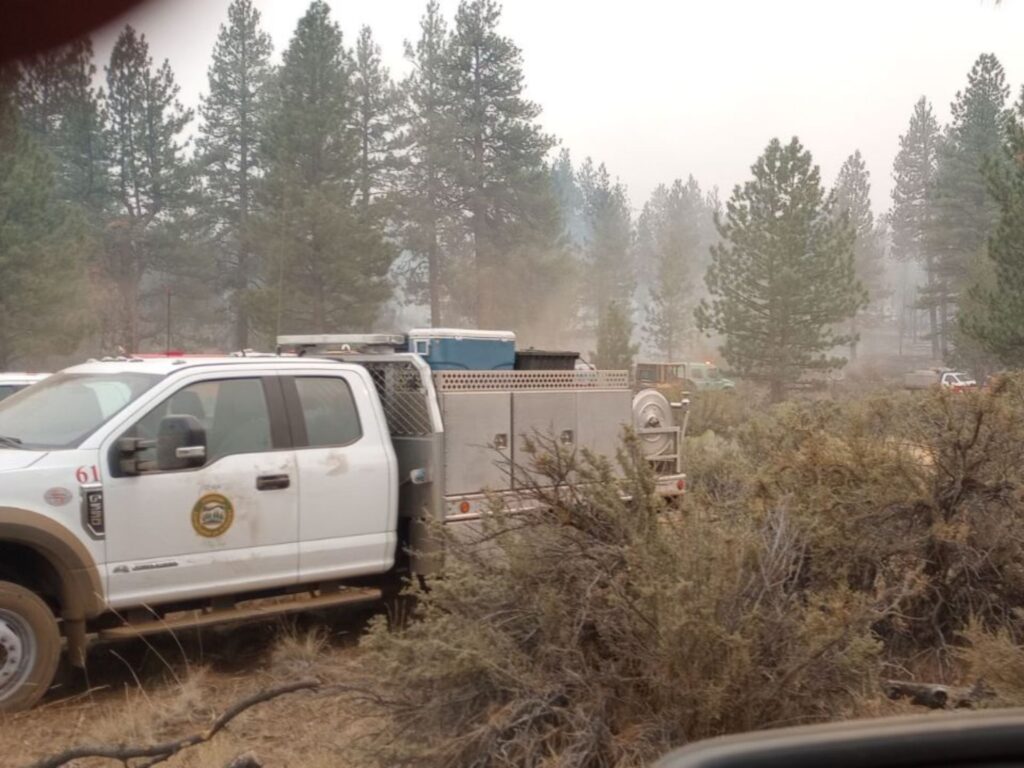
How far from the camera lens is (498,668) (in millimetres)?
4141

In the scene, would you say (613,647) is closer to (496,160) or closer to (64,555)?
(64,555)

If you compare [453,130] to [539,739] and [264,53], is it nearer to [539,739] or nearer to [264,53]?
[264,53]

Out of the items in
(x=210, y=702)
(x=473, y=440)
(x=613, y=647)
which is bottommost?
(x=210, y=702)

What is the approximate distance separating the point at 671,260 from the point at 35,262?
41872 millimetres

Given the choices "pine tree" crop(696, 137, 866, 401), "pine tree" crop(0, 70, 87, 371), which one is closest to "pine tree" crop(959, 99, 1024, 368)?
"pine tree" crop(696, 137, 866, 401)

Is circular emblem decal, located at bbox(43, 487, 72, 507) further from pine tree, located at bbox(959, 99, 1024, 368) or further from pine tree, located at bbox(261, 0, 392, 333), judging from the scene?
pine tree, located at bbox(261, 0, 392, 333)

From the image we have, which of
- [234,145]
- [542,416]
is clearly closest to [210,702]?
[542,416]

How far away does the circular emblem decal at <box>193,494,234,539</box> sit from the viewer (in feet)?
20.8

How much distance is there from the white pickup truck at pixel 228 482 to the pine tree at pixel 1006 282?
20.8m

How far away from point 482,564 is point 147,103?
113 ft

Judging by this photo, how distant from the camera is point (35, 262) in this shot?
28.5 metres

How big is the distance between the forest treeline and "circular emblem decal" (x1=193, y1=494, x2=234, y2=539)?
21758 mm

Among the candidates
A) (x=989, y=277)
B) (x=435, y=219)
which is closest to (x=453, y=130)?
(x=435, y=219)

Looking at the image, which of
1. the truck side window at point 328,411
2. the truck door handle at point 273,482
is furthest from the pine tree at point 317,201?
the truck door handle at point 273,482
